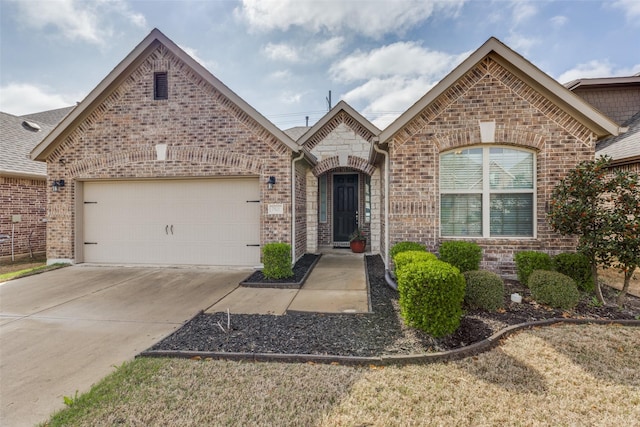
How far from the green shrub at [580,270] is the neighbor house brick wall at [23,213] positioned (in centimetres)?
1455

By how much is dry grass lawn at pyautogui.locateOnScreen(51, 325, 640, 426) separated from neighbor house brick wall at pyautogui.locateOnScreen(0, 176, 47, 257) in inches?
393

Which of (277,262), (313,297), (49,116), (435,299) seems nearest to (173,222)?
(277,262)

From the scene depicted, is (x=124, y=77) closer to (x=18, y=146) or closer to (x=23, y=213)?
(x=23, y=213)

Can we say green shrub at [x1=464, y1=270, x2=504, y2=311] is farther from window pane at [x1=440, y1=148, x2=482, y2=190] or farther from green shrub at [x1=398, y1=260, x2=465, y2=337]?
window pane at [x1=440, y1=148, x2=482, y2=190]

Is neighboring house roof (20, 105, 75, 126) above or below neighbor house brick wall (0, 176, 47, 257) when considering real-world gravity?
above

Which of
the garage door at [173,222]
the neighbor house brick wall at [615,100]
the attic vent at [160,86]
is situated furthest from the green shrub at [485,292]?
the neighbor house brick wall at [615,100]

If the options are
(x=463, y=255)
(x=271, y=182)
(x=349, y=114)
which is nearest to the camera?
(x=463, y=255)

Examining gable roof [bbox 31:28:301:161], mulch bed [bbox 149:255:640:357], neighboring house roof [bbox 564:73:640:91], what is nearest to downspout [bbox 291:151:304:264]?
gable roof [bbox 31:28:301:161]

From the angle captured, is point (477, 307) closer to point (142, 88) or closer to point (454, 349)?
point (454, 349)

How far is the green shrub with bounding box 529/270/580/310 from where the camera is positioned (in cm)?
462

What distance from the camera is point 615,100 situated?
38.5ft

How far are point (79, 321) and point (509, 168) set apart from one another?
8113mm

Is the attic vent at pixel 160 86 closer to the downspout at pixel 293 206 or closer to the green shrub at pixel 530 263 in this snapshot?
the downspout at pixel 293 206

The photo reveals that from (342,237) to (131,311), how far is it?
7.30 m
